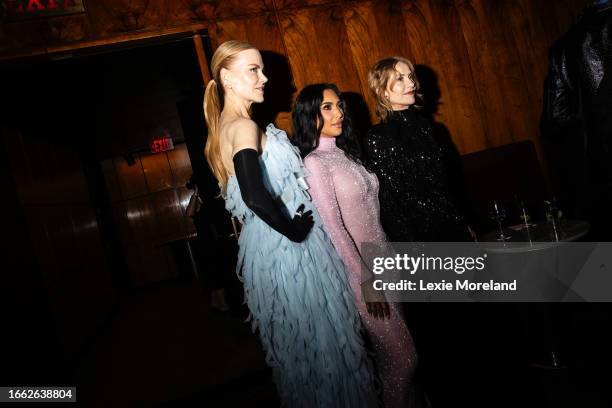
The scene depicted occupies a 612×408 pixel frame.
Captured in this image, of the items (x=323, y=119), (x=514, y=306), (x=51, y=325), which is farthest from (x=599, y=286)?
(x=51, y=325)

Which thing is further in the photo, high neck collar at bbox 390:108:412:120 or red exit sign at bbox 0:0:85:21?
red exit sign at bbox 0:0:85:21

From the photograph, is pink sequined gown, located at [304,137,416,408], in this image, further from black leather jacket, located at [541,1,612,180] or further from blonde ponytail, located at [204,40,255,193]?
black leather jacket, located at [541,1,612,180]

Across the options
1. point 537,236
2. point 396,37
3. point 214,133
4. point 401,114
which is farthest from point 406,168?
point 396,37

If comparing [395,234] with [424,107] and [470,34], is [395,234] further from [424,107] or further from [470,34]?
[470,34]

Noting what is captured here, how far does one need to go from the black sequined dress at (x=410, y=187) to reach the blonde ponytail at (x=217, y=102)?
0.89 metres

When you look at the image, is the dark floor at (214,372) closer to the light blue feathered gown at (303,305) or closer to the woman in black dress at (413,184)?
the woman in black dress at (413,184)

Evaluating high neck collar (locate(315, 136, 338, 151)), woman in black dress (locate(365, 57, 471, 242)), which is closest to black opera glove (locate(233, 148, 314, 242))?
high neck collar (locate(315, 136, 338, 151))

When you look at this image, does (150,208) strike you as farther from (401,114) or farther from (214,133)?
(401,114)

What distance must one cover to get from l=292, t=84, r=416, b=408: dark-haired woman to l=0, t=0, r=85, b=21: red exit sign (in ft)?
5.80

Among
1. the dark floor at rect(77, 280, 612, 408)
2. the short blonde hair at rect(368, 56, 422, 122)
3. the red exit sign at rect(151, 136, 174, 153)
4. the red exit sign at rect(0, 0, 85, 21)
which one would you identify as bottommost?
the dark floor at rect(77, 280, 612, 408)

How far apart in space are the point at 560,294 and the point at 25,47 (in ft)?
13.5

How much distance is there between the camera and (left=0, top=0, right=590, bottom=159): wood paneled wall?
2.42 metres

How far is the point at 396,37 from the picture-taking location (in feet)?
9.25

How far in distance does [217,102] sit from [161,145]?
6.94 metres
